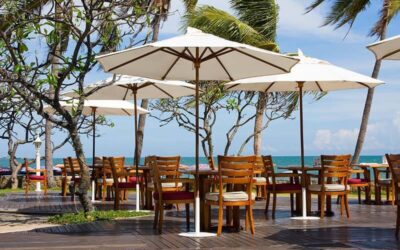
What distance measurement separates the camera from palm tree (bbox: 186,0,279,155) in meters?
21.6

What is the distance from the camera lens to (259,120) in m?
22.0

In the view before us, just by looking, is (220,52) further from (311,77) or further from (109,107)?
(109,107)

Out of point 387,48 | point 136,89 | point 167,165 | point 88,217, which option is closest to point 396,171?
point 387,48

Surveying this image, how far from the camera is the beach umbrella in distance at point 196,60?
744 centimetres

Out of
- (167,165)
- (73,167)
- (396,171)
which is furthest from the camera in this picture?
(73,167)

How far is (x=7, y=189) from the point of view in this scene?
61.8 ft

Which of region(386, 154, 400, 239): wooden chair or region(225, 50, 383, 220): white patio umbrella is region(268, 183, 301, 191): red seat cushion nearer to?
region(225, 50, 383, 220): white patio umbrella

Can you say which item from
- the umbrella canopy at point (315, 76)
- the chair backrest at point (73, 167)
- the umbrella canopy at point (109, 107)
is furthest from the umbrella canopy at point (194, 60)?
the chair backrest at point (73, 167)

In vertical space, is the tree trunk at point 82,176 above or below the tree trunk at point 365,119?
below

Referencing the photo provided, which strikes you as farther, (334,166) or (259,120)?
→ (259,120)

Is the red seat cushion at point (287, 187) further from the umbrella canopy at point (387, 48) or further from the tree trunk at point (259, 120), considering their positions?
the tree trunk at point (259, 120)

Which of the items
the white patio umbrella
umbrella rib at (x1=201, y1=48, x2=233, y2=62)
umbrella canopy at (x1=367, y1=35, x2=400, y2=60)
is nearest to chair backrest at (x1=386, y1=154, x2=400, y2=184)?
umbrella canopy at (x1=367, y1=35, x2=400, y2=60)

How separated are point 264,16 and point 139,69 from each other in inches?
576

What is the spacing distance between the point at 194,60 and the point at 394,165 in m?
2.70
